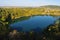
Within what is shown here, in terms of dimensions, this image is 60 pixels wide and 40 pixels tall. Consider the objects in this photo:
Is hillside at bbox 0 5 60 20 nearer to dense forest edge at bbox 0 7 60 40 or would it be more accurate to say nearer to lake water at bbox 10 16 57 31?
dense forest edge at bbox 0 7 60 40

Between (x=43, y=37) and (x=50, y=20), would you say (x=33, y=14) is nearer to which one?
(x=50, y=20)

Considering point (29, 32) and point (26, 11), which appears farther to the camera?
point (26, 11)

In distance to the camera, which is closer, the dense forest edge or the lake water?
the dense forest edge

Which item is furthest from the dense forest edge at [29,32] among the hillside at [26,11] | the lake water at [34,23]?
the lake water at [34,23]

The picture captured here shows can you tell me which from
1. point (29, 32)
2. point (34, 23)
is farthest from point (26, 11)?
point (29, 32)

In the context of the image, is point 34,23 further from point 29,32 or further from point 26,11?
point 29,32

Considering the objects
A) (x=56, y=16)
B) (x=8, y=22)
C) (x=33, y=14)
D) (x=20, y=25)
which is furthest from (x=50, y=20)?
(x=8, y=22)

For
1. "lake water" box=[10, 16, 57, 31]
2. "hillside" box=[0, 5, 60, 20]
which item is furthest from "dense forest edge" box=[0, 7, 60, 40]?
"lake water" box=[10, 16, 57, 31]

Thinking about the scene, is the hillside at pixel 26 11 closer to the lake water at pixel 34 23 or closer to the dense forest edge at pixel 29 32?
the dense forest edge at pixel 29 32
